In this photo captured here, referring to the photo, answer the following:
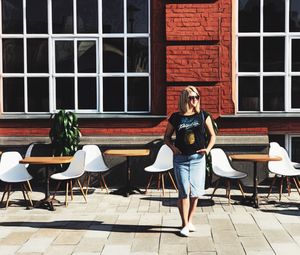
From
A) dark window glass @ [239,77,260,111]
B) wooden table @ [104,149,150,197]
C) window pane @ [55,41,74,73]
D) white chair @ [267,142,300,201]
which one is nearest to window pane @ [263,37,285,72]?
dark window glass @ [239,77,260,111]

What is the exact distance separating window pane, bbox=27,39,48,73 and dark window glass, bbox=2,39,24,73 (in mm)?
167

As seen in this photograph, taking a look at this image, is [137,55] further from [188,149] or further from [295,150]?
[188,149]

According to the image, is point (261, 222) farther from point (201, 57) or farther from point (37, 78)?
point (37, 78)

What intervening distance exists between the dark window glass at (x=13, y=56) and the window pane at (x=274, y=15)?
16.3ft

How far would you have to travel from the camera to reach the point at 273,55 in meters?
10.8

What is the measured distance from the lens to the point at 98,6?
35.2ft

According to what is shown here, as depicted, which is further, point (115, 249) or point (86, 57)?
point (86, 57)

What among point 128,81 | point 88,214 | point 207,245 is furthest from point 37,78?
point 207,245

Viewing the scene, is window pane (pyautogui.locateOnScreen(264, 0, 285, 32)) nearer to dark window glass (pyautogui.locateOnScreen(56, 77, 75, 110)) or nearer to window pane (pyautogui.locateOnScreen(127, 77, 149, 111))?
window pane (pyautogui.locateOnScreen(127, 77, 149, 111))

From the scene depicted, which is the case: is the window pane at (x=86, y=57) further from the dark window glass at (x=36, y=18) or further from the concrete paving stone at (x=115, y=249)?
the concrete paving stone at (x=115, y=249)

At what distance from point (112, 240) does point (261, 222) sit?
2.24 metres

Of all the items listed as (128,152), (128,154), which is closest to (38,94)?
(128,152)

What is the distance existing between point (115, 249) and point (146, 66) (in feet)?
17.2

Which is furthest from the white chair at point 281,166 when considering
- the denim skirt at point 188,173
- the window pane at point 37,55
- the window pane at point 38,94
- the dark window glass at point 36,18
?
the dark window glass at point 36,18
